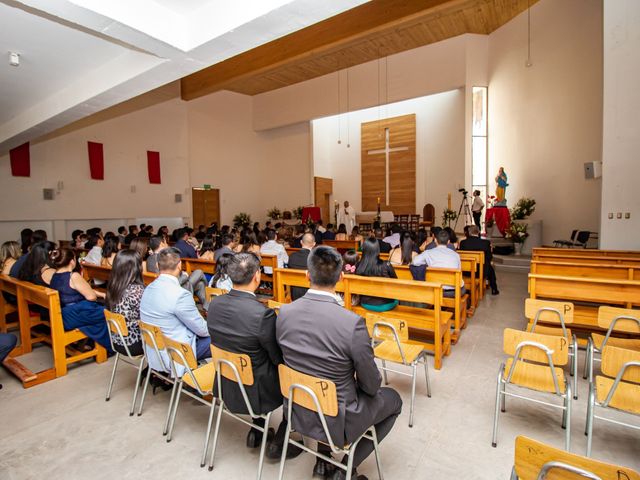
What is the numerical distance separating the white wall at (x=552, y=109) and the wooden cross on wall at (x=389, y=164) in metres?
2.79

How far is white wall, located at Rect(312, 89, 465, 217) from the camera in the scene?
478 inches

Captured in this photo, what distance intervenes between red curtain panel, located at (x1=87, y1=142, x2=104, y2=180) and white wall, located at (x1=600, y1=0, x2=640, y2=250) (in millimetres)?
12048

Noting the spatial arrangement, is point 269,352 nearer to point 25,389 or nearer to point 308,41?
point 25,389

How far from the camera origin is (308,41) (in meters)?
9.37

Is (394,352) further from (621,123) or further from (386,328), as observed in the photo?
(621,123)

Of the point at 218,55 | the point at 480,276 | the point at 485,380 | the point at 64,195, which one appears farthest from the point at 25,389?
the point at 64,195

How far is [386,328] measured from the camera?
286 centimetres

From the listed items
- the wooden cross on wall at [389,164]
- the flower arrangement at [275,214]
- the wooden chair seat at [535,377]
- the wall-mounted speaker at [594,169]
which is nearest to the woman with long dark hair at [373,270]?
the wooden chair seat at [535,377]

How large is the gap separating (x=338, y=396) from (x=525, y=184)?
10.8 m

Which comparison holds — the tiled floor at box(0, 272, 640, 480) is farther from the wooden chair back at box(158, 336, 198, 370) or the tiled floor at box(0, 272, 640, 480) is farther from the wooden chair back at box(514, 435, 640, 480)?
the wooden chair back at box(514, 435, 640, 480)

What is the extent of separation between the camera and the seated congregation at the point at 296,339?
1618 millimetres

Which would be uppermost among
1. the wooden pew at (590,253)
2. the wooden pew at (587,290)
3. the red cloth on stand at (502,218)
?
the red cloth on stand at (502,218)

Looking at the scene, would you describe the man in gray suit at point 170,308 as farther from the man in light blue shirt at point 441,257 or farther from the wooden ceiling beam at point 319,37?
the wooden ceiling beam at point 319,37

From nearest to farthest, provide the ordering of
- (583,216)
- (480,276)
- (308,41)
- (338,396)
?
(338,396), (480,276), (583,216), (308,41)
